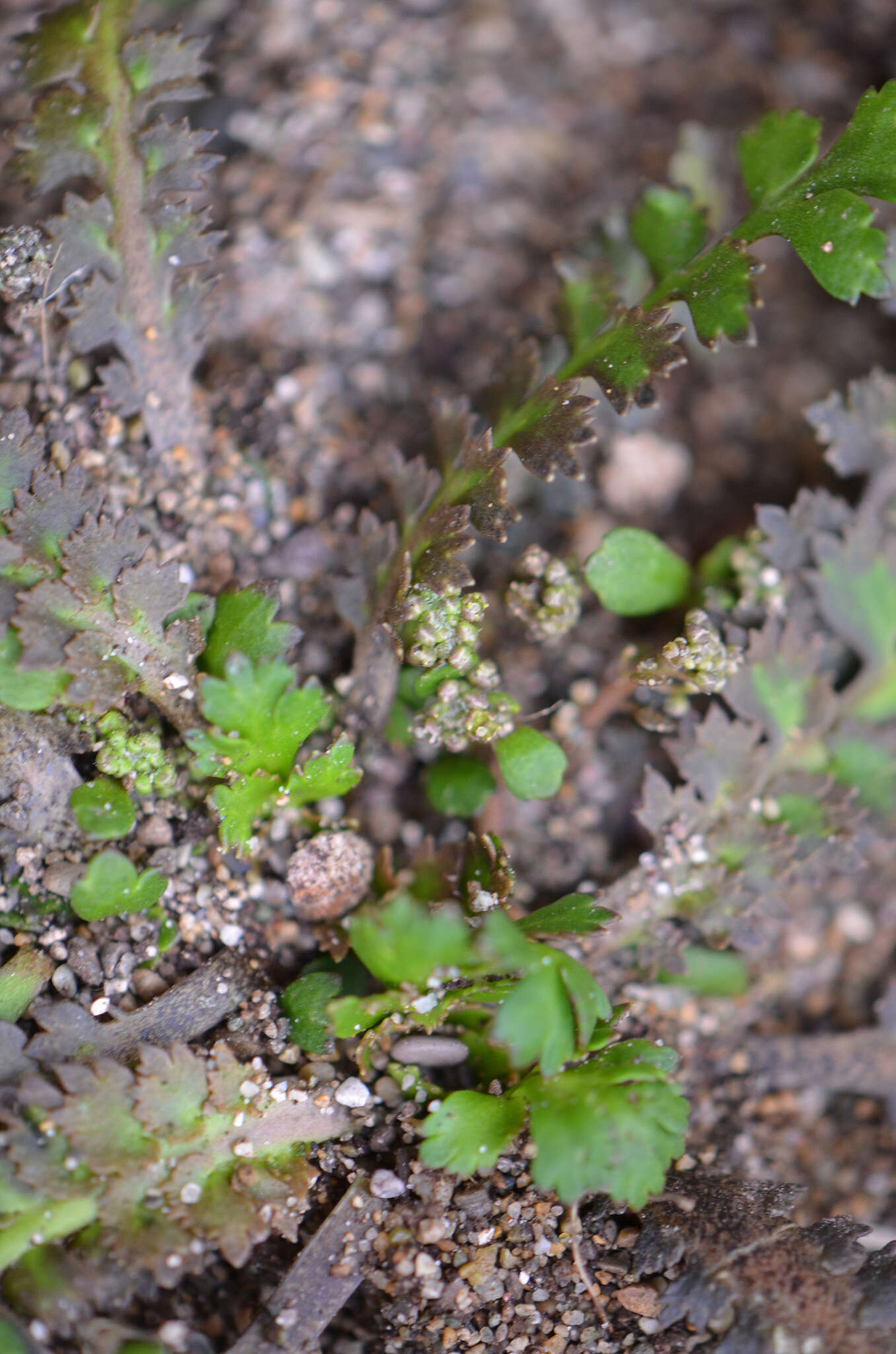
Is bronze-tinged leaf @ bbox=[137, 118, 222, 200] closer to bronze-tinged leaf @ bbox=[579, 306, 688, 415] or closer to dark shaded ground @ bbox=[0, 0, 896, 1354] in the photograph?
dark shaded ground @ bbox=[0, 0, 896, 1354]

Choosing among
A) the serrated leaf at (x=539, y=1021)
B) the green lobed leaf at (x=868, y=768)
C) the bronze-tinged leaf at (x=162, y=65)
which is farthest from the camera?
the green lobed leaf at (x=868, y=768)

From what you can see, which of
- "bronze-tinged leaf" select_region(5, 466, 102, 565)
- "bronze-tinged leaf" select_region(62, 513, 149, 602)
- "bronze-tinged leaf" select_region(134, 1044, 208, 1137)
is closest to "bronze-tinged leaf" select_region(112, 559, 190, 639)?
"bronze-tinged leaf" select_region(62, 513, 149, 602)

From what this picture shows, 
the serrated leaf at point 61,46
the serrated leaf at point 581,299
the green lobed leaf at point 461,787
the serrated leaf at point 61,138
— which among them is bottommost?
the green lobed leaf at point 461,787

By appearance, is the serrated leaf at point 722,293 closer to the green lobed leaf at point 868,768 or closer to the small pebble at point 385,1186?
the green lobed leaf at point 868,768

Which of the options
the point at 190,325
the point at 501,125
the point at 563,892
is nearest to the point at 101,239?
the point at 190,325

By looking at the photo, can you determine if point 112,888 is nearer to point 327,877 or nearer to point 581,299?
point 327,877

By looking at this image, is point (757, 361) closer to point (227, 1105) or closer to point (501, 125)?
point (501, 125)

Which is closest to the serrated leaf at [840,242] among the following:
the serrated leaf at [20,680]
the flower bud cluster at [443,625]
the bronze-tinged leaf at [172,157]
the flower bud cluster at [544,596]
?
the flower bud cluster at [544,596]
